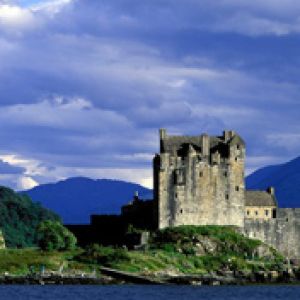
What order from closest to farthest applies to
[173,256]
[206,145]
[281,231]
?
[173,256], [206,145], [281,231]

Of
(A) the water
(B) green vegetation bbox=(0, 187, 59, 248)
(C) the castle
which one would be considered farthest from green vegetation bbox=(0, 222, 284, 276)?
(B) green vegetation bbox=(0, 187, 59, 248)

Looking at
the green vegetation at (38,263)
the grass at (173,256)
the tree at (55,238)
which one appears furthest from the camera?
the tree at (55,238)

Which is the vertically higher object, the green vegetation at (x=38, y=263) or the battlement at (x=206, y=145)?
the battlement at (x=206, y=145)

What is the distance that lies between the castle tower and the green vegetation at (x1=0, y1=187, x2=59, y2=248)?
43.8 metres

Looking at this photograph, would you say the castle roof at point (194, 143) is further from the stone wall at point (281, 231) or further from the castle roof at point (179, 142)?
the stone wall at point (281, 231)

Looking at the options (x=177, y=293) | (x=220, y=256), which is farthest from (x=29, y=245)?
(x=177, y=293)

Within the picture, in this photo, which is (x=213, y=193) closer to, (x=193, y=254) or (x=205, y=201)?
(x=205, y=201)

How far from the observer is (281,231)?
471ft

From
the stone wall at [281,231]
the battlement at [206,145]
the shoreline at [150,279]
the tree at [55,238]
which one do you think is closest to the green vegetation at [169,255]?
the tree at [55,238]

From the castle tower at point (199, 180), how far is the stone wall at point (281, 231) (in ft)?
6.58

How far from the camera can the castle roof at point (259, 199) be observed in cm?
14450

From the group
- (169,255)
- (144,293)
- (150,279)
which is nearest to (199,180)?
(169,255)

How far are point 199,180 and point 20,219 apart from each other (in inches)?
2256

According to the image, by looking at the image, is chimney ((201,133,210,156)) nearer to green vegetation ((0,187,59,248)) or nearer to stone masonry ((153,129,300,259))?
stone masonry ((153,129,300,259))
